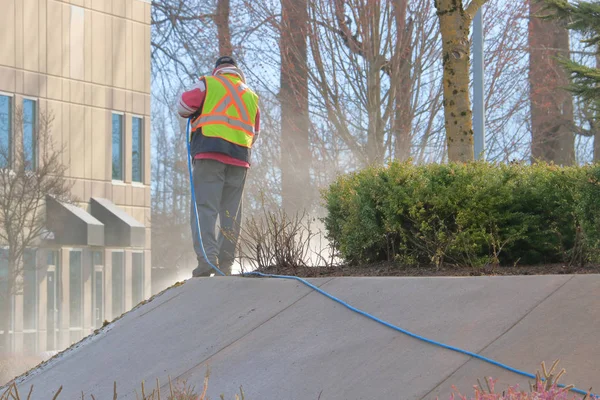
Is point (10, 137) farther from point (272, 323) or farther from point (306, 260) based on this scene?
point (272, 323)

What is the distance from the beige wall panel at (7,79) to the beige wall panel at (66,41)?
161 cm

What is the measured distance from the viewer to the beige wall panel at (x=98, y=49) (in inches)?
898

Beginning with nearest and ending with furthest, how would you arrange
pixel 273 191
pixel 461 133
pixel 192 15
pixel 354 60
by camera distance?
pixel 461 133, pixel 354 60, pixel 273 191, pixel 192 15

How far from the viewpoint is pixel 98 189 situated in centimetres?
2295

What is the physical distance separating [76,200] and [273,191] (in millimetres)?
5267

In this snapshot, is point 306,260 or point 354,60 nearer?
point 306,260

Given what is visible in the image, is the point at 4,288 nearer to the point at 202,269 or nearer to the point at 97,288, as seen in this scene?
the point at 97,288

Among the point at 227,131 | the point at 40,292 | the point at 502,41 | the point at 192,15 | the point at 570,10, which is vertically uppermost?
the point at 192,15

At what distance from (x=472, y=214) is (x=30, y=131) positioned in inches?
625

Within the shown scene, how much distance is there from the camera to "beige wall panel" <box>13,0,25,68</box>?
67.5ft

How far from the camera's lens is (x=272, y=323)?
19.8 feet

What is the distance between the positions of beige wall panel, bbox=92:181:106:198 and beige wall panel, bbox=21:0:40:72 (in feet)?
10.7

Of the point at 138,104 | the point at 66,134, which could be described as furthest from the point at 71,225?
the point at 138,104

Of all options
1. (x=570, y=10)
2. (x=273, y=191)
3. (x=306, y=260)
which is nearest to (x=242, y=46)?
(x=273, y=191)
